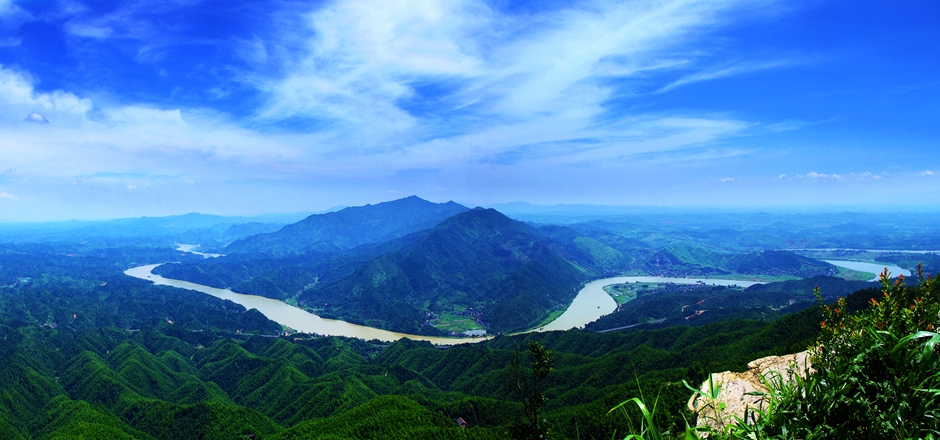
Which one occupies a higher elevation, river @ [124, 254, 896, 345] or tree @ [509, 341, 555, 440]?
tree @ [509, 341, 555, 440]

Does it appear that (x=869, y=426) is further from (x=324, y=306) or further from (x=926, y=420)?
(x=324, y=306)

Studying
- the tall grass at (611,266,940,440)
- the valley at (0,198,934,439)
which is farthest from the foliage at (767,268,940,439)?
the valley at (0,198,934,439)

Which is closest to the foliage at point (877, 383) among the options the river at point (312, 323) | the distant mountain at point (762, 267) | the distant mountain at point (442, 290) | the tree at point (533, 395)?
the tree at point (533, 395)

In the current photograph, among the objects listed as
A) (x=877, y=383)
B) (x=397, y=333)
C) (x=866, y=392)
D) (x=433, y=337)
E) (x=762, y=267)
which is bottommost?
(x=433, y=337)

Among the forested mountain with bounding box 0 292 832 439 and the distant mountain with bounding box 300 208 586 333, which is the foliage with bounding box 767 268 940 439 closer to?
the forested mountain with bounding box 0 292 832 439

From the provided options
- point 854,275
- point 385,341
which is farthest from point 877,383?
point 854,275

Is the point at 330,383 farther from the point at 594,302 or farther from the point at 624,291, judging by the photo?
the point at 624,291

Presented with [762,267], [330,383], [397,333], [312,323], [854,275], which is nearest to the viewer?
[330,383]

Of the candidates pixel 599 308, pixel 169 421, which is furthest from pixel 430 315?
pixel 169 421
